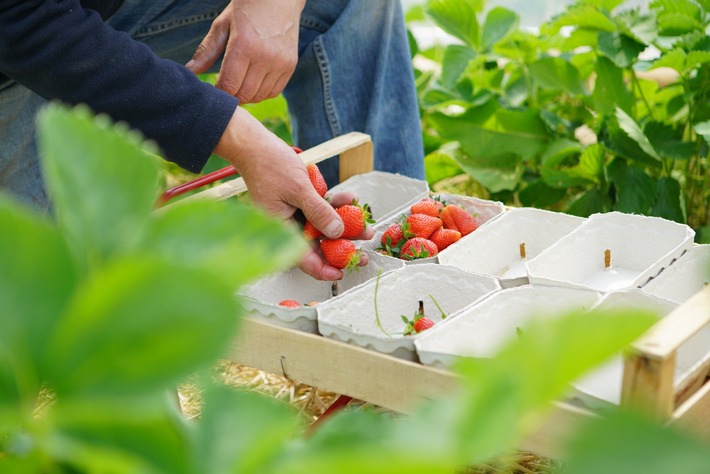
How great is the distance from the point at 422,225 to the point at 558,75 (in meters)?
0.97

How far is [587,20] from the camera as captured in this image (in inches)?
76.4

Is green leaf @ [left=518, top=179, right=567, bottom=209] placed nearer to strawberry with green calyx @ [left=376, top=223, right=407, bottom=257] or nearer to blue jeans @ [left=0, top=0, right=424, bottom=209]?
blue jeans @ [left=0, top=0, right=424, bottom=209]

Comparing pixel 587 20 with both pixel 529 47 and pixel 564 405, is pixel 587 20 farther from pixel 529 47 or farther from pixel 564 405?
pixel 564 405

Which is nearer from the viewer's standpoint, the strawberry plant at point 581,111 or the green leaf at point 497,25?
the strawberry plant at point 581,111

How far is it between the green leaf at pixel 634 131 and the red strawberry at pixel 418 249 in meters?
0.68

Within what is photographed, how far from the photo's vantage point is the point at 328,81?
171 cm

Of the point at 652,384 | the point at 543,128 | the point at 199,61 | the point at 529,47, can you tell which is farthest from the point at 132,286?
the point at 529,47

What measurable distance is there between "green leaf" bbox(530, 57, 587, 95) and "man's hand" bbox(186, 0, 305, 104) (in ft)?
2.84

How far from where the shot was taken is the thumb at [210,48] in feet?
4.82

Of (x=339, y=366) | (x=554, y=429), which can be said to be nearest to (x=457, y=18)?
(x=339, y=366)

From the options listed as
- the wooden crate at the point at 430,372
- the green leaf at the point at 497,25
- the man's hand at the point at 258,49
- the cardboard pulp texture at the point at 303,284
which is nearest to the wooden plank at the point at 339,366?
the wooden crate at the point at 430,372

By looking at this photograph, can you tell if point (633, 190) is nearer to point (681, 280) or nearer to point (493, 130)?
point (493, 130)

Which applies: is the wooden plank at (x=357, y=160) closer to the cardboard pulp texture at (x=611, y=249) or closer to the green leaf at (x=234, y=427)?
the cardboard pulp texture at (x=611, y=249)

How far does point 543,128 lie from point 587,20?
0.98ft
